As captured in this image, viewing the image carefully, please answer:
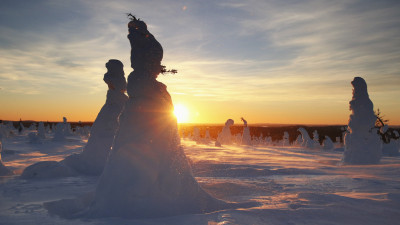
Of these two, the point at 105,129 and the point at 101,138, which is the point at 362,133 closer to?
the point at 105,129

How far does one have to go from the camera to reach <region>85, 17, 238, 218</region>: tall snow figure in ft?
21.8

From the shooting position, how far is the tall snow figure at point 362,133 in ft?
58.4

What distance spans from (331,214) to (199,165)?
10.7 metres

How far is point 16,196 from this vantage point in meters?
8.91

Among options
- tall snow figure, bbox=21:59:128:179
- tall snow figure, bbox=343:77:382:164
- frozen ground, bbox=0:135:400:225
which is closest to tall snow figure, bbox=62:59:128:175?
tall snow figure, bbox=21:59:128:179

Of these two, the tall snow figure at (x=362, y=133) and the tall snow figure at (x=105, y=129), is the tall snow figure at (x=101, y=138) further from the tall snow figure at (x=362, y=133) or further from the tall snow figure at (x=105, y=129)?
the tall snow figure at (x=362, y=133)

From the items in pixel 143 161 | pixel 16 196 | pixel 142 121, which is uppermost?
pixel 142 121

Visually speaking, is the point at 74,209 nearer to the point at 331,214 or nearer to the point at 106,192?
the point at 106,192

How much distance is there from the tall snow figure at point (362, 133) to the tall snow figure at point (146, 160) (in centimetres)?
1416

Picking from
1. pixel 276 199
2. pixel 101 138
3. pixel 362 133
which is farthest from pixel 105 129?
pixel 362 133

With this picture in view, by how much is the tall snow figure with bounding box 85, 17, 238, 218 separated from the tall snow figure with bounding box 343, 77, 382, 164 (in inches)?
557

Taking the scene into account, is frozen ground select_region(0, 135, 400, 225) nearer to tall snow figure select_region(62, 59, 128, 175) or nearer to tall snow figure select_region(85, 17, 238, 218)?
tall snow figure select_region(85, 17, 238, 218)

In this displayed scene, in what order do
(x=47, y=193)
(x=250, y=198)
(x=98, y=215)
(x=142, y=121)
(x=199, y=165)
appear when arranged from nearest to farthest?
(x=98, y=215)
(x=142, y=121)
(x=250, y=198)
(x=47, y=193)
(x=199, y=165)

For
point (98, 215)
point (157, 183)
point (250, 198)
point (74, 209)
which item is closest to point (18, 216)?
point (74, 209)
